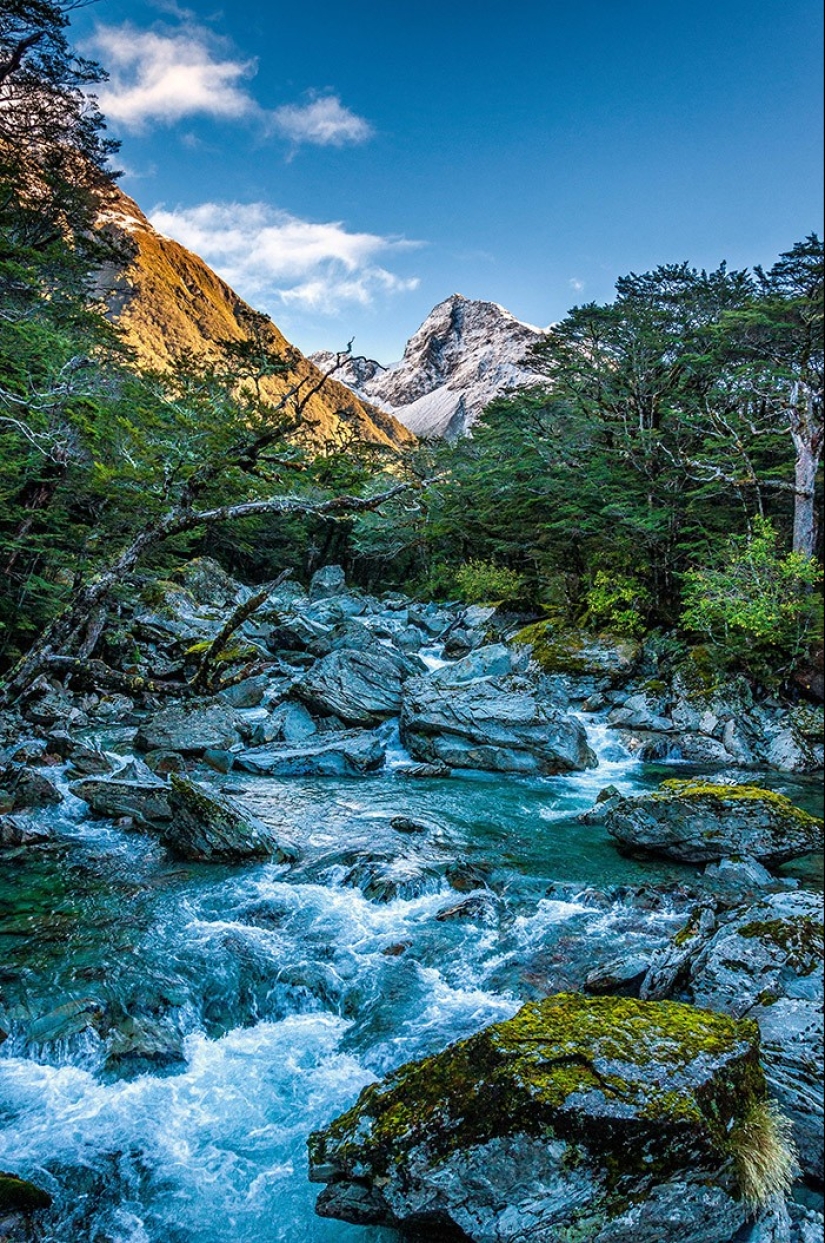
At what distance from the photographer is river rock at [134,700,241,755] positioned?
547 inches

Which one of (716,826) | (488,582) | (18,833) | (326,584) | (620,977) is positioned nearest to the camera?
(620,977)

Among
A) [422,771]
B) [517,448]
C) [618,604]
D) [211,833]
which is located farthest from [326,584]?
[211,833]

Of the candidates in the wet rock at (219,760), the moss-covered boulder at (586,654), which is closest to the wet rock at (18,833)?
the wet rock at (219,760)

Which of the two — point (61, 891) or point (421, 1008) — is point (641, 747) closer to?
point (421, 1008)

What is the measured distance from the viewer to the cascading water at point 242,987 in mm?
4258

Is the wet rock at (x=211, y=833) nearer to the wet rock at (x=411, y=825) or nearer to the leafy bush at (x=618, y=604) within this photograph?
the wet rock at (x=411, y=825)

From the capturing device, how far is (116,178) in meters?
18.9

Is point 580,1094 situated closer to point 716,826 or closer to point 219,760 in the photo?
point 716,826

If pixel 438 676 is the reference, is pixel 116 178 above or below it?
above

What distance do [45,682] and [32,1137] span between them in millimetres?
12766

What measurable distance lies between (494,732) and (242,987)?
9623 mm

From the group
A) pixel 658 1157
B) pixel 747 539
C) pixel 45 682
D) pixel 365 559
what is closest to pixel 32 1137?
pixel 658 1157

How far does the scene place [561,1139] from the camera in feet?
10.7

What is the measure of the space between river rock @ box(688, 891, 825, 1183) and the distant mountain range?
115417 millimetres
